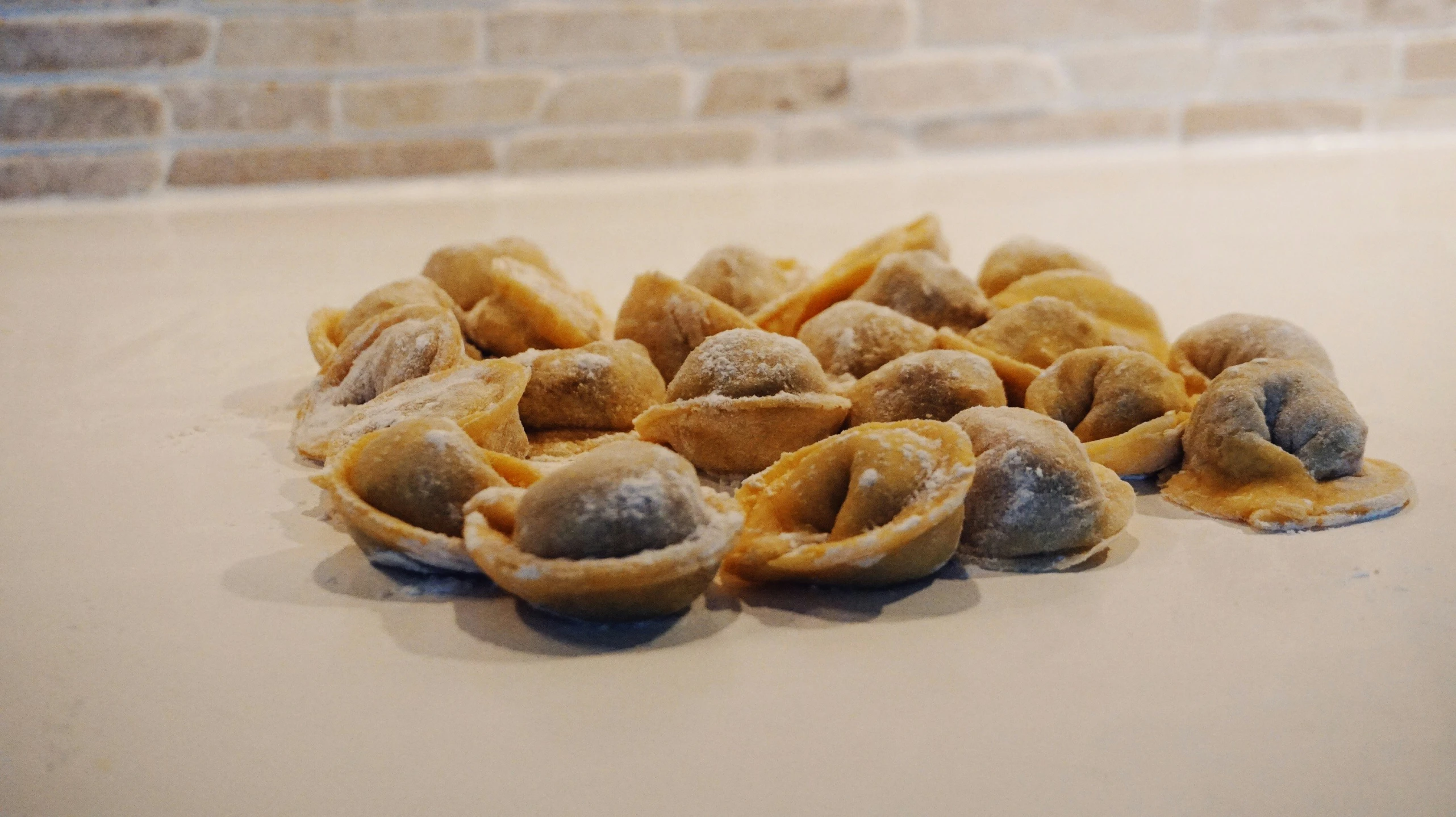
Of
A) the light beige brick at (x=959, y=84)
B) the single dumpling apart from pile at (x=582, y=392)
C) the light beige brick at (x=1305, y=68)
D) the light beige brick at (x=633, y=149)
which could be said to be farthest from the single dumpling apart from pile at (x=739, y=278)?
the light beige brick at (x=1305, y=68)

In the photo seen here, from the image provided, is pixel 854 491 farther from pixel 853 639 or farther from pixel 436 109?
pixel 436 109

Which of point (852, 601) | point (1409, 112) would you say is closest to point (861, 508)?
point (852, 601)

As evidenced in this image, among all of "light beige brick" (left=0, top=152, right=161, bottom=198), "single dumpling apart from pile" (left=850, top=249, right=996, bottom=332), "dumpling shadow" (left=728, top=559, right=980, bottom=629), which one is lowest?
"light beige brick" (left=0, top=152, right=161, bottom=198)

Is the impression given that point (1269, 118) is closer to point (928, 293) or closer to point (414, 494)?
point (928, 293)

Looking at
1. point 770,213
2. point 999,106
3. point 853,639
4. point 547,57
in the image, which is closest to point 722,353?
point 853,639

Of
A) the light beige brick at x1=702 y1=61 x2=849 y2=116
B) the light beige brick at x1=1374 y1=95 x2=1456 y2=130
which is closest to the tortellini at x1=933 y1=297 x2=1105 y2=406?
the light beige brick at x1=702 y1=61 x2=849 y2=116

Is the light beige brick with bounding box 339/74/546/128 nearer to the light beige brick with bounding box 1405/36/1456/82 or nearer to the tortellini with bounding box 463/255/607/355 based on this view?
the tortellini with bounding box 463/255/607/355

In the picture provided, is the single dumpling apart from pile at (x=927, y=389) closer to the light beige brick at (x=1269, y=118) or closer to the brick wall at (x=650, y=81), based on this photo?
the brick wall at (x=650, y=81)
